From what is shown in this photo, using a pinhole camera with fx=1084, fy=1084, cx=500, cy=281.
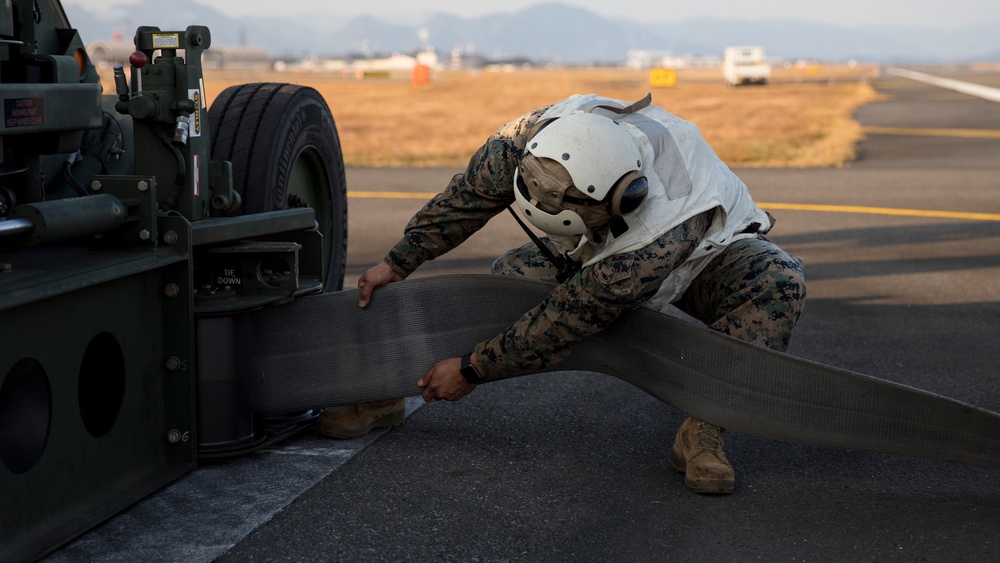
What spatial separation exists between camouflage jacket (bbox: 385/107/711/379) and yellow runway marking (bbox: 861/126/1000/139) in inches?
677

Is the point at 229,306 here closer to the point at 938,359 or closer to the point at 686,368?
the point at 686,368

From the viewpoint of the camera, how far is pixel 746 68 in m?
59.6

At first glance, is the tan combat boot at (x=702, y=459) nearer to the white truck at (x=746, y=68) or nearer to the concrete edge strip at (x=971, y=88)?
the concrete edge strip at (x=971, y=88)

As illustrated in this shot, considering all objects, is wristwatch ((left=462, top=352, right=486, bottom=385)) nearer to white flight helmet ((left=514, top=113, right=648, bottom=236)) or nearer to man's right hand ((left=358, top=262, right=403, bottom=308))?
man's right hand ((left=358, top=262, right=403, bottom=308))

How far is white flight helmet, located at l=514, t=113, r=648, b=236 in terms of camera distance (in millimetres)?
3172

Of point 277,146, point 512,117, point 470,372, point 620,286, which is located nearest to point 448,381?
point 470,372

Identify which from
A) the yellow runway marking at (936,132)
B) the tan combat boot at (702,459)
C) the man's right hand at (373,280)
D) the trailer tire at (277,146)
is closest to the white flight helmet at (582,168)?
the man's right hand at (373,280)

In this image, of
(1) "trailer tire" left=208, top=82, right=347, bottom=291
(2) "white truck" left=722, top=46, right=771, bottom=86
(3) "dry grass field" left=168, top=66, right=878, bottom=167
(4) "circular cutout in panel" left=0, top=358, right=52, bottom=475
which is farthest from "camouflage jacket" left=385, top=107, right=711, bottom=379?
(2) "white truck" left=722, top=46, right=771, bottom=86

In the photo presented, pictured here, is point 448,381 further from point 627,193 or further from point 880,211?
point 880,211

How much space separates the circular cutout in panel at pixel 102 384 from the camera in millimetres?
3086

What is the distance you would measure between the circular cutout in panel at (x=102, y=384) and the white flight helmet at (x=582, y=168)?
51.3 inches

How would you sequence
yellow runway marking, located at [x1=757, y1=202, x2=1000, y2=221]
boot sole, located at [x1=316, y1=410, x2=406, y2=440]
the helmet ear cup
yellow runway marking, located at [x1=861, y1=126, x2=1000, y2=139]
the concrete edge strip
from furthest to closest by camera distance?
the concrete edge strip, yellow runway marking, located at [x1=861, y1=126, x2=1000, y2=139], yellow runway marking, located at [x1=757, y1=202, x2=1000, y2=221], boot sole, located at [x1=316, y1=410, x2=406, y2=440], the helmet ear cup

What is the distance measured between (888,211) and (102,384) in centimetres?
856

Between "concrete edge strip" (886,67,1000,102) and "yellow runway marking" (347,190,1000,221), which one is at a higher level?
"concrete edge strip" (886,67,1000,102)
